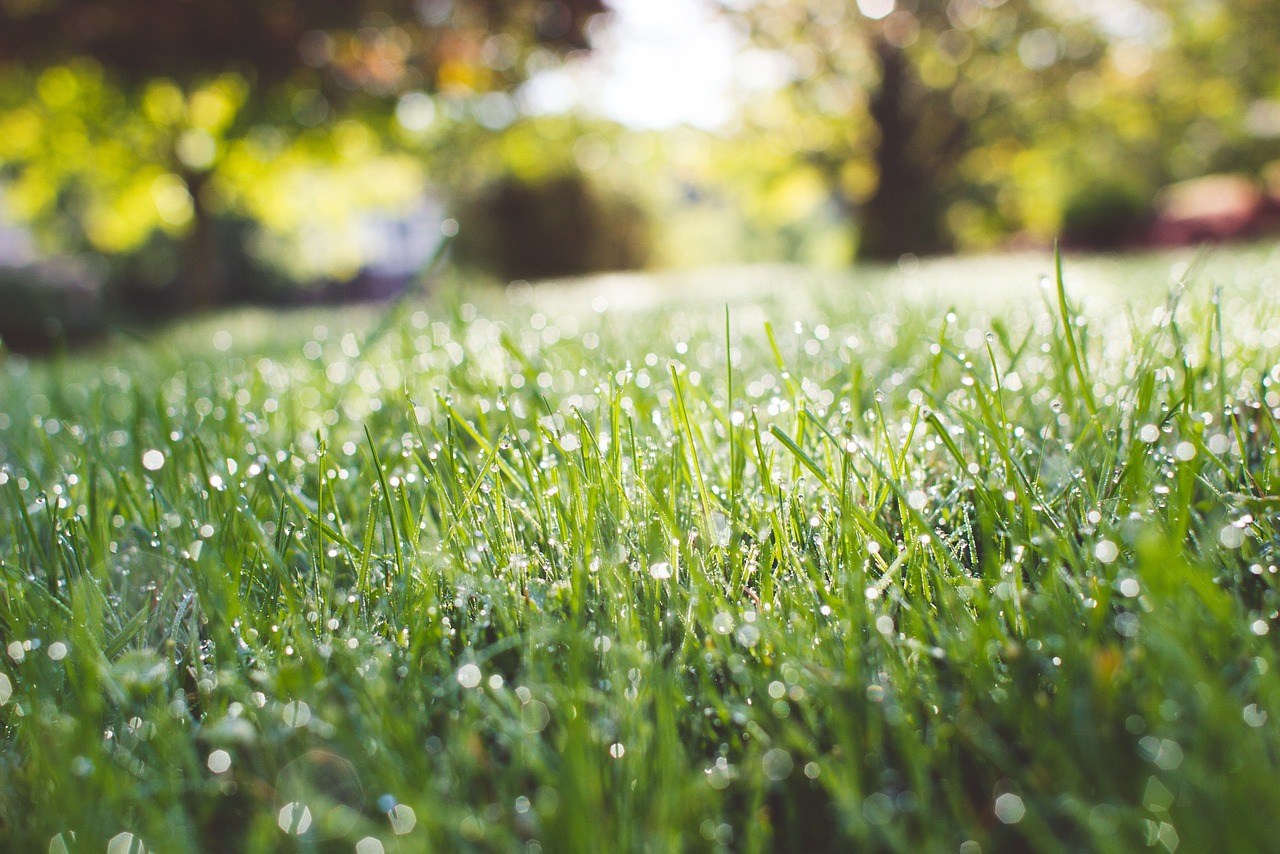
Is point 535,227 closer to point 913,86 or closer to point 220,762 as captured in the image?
point 913,86

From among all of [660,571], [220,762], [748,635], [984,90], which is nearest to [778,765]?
[748,635]

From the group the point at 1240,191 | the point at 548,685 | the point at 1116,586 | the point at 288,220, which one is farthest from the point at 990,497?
the point at 1240,191

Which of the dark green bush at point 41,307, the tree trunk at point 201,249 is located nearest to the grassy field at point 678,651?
the dark green bush at point 41,307

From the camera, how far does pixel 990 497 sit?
3.01ft

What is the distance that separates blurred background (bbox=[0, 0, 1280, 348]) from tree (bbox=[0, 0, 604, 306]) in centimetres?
3

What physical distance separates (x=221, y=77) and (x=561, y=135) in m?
5.40

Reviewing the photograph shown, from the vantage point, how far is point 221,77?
406 inches

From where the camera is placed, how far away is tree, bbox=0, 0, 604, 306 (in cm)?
841

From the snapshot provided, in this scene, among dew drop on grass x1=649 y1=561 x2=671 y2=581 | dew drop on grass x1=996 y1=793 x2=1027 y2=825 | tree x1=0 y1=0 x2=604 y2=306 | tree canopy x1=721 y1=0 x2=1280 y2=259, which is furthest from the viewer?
tree canopy x1=721 y1=0 x2=1280 y2=259

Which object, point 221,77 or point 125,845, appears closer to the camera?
point 125,845

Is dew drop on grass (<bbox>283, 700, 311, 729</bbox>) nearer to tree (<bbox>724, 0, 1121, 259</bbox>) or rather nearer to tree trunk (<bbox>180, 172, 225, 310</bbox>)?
tree trunk (<bbox>180, 172, 225, 310</bbox>)

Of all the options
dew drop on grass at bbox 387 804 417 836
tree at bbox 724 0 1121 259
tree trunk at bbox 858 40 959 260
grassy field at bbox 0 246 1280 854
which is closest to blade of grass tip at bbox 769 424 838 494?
grassy field at bbox 0 246 1280 854

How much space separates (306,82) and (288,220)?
25.6 feet

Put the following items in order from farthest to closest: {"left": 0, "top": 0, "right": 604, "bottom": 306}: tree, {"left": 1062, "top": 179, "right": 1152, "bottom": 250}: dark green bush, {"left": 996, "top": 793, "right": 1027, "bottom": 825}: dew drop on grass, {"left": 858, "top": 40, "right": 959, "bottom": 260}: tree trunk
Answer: {"left": 1062, "top": 179, "right": 1152, "bottom": 250}: dark green bush < {"left": 858, "top": 40, "right": 959, "bottom": 260}: tree trunk < {"left": 0, "top": 0, "right": 604, "bottom": 306}: tree < {"left": 996, "top": 793, "right": 1027, "bottom": 825}: dew drop on grass
